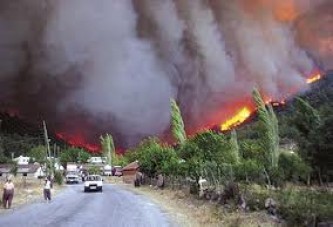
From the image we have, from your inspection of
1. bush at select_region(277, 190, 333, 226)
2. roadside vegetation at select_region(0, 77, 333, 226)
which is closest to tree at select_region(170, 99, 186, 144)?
roadside vegetation at select_region(0, 77, 333, 226)

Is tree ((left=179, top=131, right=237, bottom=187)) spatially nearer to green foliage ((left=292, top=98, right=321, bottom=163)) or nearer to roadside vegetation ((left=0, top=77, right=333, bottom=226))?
roadside vegetation ((left=0, top=77, right=333, bottom=226))

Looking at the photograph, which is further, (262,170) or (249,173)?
(249,173)

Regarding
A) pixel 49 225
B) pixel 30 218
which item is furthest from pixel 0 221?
pixel 49 225

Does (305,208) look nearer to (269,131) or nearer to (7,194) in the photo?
(7,194)

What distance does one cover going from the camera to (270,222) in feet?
72.3

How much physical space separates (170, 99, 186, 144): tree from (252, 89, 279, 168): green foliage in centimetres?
2253

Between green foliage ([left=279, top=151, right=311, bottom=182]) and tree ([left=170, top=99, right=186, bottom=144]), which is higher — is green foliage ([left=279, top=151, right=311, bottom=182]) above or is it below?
below

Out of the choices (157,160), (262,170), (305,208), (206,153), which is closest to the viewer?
(305,208)

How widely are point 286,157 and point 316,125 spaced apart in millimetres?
14197

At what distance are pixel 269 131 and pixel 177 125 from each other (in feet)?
103

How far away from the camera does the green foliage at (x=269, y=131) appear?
6209cm

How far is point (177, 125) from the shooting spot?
3745 inches

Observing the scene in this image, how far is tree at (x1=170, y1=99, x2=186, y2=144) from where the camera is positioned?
9250 centimetres

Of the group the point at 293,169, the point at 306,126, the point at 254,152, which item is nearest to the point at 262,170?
A: the point at 293,169
